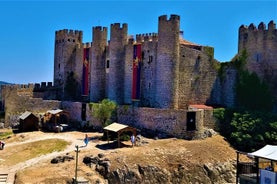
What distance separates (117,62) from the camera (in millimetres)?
44906

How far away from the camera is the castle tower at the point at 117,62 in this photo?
44.5 meters

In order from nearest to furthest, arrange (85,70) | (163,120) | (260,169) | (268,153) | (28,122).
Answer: (260,169)
(268,153)
(163,120)
(28,122)
(85,70)

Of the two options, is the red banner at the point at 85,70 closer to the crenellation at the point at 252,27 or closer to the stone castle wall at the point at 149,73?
the stone castle wall at the point at 149,73

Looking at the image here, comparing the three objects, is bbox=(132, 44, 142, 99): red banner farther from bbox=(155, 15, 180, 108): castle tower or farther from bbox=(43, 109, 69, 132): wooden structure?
bbox=(43, 109, 69, 132): wooden structure

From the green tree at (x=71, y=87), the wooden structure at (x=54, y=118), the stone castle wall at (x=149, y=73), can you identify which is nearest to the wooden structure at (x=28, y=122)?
the wooden structure at (x=54, y=118)

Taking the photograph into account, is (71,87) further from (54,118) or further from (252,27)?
(252,27)

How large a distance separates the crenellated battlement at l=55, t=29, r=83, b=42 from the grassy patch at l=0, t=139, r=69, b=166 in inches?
746

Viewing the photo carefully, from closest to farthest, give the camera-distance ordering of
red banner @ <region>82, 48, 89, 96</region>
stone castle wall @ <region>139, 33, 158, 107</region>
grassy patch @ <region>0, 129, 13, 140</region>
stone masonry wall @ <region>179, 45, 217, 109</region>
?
stone masonry wall @ <region>179, 45, 217, 109</region> → stone castle wall @ <region>139, 33, 158, 107</region> → grassy patch @ <region>0, 129, 13, 140</region> → red banner @ <region>82, 48, 89, 96</region>

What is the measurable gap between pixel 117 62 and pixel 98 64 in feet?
13.9

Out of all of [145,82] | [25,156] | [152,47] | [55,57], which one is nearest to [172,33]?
[152,47]

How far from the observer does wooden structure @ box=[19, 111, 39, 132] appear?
43531mm

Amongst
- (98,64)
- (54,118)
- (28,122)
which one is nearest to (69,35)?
(98,64)

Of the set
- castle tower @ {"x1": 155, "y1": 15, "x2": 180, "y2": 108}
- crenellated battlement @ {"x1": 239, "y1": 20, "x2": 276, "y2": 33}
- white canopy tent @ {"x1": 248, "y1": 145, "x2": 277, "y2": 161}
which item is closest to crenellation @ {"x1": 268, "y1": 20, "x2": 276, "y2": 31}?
crenellated battlement @ {"x1": 239, "y1": 20, "x2": 276, "y2": 33}

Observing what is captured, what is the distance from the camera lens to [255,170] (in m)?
24.1
